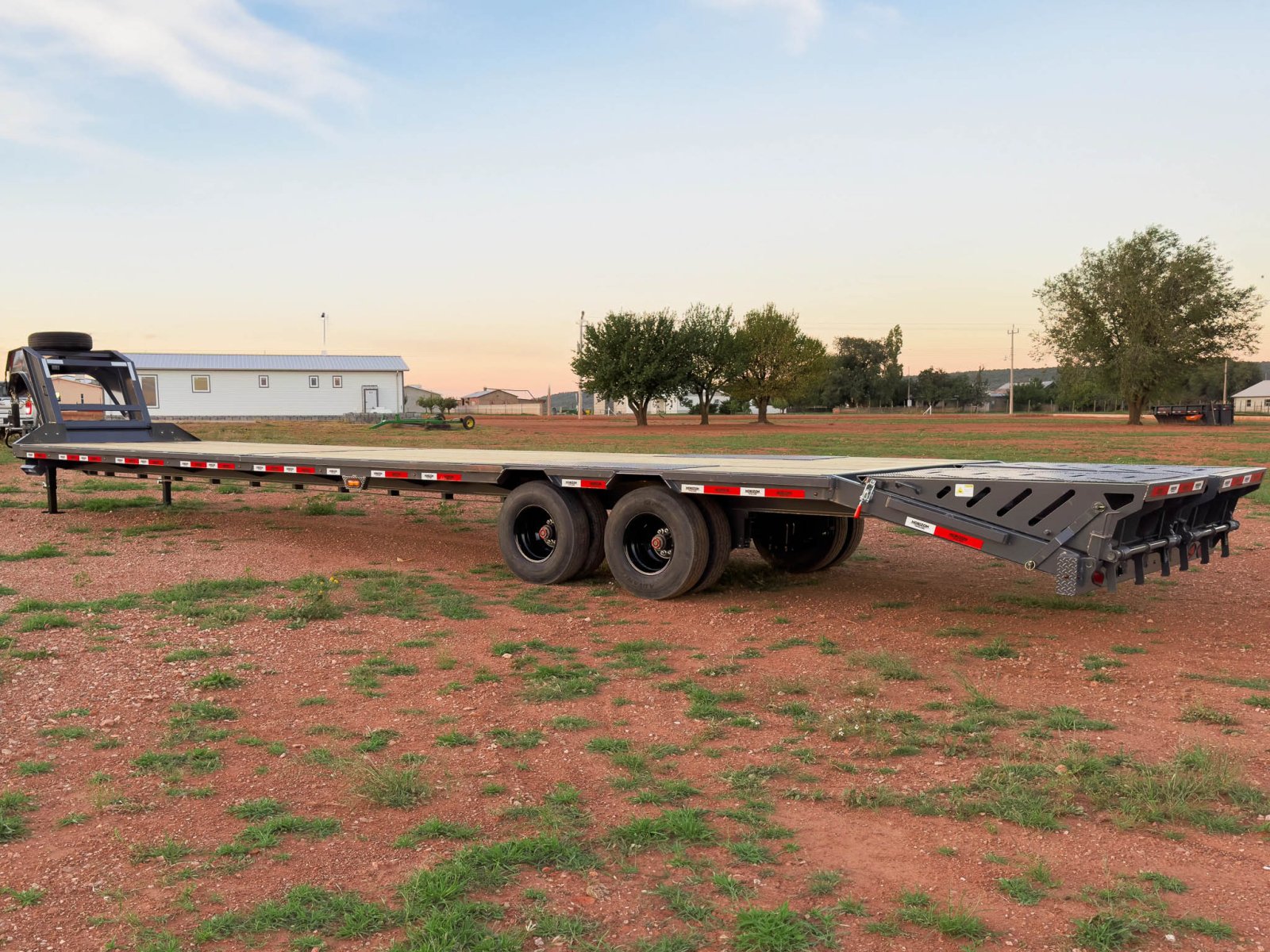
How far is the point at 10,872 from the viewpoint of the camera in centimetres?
388

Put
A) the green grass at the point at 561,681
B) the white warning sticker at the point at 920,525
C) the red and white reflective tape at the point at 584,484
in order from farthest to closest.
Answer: the red and white reflective tape at the point at 584,484
the white warning sticker at the point at 920,525
the green grass at the point at 561,681

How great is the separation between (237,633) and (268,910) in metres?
4.33

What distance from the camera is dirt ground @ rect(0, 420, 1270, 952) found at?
358cm

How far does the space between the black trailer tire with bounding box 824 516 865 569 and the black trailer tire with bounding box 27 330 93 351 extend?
12962 mm

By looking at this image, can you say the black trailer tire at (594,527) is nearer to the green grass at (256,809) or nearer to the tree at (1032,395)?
the green grass at (256,809)

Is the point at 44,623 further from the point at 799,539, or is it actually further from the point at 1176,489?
the point at 1176,489

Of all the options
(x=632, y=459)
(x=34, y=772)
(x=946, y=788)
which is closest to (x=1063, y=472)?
(x=946, y=788)

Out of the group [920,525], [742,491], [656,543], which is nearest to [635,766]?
[920,525]

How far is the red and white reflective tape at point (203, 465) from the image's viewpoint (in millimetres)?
11936

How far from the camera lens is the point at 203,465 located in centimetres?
1212

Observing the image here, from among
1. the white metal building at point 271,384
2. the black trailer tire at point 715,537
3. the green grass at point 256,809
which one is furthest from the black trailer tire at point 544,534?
the white metal building at point 271,384

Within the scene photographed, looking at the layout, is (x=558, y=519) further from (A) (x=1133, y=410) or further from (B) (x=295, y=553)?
(A) (x=1133, y=410)

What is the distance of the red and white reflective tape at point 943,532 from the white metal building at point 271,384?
199ft

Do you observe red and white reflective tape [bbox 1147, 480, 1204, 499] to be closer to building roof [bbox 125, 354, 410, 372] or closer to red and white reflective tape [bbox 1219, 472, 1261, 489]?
red and white reflective tape [bbox 1219, 472, 1261, 489]
